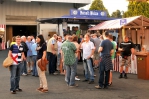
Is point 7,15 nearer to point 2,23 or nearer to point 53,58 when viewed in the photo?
point 2,23

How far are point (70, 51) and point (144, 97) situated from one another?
9.77 ft

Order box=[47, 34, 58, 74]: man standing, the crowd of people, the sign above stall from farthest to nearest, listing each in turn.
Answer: the sign above stall, box=[47, 34, 58, 74]: man standing, the crowd of people

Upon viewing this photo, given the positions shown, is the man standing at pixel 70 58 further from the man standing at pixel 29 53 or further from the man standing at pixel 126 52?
the man standing at pixel 29 53

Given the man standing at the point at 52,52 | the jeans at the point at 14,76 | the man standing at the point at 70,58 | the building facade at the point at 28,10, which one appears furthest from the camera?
the building facade at the point at 28,10

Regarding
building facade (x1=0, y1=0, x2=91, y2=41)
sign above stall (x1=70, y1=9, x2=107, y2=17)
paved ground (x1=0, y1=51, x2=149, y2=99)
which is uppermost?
building facade (x1=0, y1=0, x2=91, y2=41)

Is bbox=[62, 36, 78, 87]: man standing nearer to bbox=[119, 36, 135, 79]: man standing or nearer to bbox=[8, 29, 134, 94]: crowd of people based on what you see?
bbox=[8, 29, 134, 94]: crowd of people

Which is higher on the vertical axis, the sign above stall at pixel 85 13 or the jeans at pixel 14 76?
the sign above stall at pixel 85 13

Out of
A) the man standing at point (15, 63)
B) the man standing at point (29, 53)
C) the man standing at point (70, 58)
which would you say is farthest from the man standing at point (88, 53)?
the man standing at point (29, 53)

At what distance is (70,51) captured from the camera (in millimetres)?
9688

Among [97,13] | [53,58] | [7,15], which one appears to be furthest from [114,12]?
[53,58]

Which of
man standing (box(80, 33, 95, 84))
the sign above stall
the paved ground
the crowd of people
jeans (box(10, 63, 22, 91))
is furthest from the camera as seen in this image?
the sign above stall

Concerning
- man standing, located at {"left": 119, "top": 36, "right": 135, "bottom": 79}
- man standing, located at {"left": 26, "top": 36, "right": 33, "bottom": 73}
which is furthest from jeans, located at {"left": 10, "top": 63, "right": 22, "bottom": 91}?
man standing, located at {"left": 119, "top": 36, "right": 135, "bottom": 79}

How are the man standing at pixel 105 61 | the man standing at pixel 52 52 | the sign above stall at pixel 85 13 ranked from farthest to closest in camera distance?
the sign above stall at pixel 85 13 < the man standing at pixel 52 52 < the man standing at pixel 105 61

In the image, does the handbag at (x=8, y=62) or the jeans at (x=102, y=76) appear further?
the jeans at (x=102, y=76)
